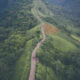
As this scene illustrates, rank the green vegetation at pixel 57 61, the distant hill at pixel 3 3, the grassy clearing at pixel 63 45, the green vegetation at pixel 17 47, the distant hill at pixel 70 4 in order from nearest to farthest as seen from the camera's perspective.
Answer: the green vegetation at pixel 57 61 < the green vegetation at pixel 17 47 < the grassy clearing at pixel 63 45 < the distant hill at pixel 3 3 < the distant hill at pixel 70 4

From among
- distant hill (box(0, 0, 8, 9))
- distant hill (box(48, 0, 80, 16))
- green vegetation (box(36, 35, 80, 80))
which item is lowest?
green vegetation (box(36, 35, 80, 80))

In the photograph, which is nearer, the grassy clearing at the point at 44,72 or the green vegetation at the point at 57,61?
the grassy clearing at the point at 44,72

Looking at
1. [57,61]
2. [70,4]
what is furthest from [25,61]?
[70,4]

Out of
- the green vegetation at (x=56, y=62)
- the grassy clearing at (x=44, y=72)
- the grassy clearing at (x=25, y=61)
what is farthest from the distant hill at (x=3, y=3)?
the grassy clearing at (x=44, y=72)

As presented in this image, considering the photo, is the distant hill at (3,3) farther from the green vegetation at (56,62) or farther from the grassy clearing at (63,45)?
the green vegetation at (56,62)

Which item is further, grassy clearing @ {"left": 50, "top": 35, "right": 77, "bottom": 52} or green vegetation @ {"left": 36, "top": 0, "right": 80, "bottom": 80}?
grassy clearing @ {"left": 50, "top": 35, "right": 77, "bottom": 52}

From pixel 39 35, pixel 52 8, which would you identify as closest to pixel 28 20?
pixel 39 35

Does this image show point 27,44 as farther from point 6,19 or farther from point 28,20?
point 6,19

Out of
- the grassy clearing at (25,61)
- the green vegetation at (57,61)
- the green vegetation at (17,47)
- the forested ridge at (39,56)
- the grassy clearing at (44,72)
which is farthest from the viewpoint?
the green vegetation at (17,47)

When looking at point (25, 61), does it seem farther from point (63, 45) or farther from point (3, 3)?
point (3, 3)

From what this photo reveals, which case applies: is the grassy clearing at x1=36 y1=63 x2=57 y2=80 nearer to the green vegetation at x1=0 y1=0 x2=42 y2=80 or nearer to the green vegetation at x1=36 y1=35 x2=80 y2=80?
the green vegetation at x1=36 y1=35 x2=80 y2=80

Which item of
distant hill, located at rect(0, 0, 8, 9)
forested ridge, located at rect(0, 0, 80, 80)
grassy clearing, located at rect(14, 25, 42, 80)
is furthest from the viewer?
distant hill, located at rect(0, 0, 8, 9)

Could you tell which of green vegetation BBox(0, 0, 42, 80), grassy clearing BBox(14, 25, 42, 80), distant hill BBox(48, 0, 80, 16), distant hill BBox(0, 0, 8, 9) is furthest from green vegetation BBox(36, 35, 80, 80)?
distant hill BBox(48, 0, 80, 16)
